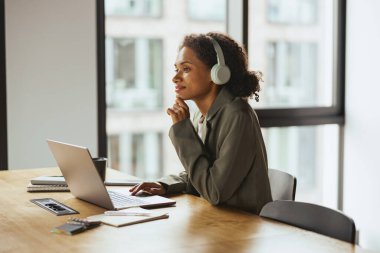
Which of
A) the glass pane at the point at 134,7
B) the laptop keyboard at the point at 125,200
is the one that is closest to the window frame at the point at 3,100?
the glass pane at the point at 134,7

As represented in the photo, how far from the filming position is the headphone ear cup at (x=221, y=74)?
7.05 ft

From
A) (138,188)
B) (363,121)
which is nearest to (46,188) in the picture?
(138,188)

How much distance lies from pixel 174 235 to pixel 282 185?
2.51 ft

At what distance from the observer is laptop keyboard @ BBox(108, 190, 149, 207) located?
6.25 feet

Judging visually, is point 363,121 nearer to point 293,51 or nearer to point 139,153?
point 293,51

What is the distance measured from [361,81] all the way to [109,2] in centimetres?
169

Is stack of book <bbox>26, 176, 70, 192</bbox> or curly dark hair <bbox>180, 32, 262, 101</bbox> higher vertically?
curly dark hair <bbox>180, 32, 262, 101</bbox>

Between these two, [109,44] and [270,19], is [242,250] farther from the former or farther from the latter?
[270,19]

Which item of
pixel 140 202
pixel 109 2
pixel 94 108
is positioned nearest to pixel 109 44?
pixel 109 2

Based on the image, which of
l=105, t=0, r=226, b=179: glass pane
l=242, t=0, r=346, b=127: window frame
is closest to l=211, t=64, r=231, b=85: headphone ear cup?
l=105, t=0, r=226, b=179: glass pane

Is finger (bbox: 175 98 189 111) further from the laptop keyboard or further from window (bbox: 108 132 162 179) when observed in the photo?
window (bbox: 108 132 162 179)

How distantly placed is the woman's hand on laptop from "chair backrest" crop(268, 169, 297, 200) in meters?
0.42

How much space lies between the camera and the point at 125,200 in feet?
6.45

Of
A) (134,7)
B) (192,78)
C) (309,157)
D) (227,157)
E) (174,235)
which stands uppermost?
(134,7)
